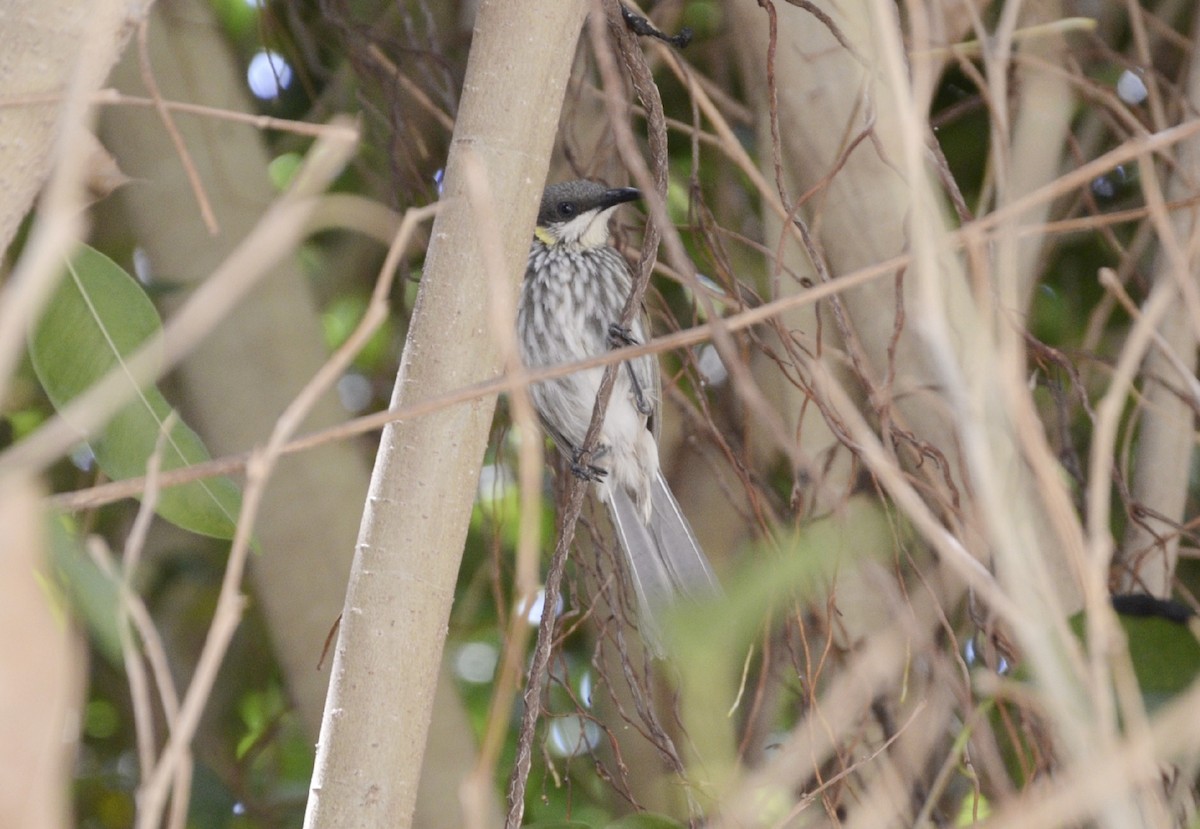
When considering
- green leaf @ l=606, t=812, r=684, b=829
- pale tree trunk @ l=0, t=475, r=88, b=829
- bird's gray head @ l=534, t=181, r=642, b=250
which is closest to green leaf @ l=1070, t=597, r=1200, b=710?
green leaf @ l=606, t=812, r=684, b=829

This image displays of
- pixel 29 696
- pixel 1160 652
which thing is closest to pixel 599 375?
pixel 1160 652

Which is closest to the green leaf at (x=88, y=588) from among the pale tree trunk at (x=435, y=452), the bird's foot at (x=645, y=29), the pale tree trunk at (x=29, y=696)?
the pale tree trunk at (x=435, y=452)

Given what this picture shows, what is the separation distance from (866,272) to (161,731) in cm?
232

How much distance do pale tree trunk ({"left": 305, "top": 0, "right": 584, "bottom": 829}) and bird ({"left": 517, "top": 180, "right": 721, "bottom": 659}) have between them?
0.77 m

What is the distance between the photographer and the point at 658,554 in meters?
2.26

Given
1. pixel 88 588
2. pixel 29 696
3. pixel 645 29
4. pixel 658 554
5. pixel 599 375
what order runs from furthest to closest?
pixel 599 375 → pixel 658 554 → pixel 645 29 → pixel 88 588 → pixel 29 696

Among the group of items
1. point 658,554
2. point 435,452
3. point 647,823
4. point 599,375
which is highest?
point 435,452

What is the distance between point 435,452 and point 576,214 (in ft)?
4.14

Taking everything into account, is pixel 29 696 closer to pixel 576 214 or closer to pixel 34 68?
pixel 34 68

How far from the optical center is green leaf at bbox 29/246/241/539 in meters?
1.46

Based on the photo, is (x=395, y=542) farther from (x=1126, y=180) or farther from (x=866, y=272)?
(x=1126, y=180)

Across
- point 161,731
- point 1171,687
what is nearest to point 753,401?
point 1171,687

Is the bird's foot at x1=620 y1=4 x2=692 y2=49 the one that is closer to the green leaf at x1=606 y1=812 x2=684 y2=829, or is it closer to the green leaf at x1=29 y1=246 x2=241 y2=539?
the green leaf at x1=29 y1=246 x2=241 y2=539

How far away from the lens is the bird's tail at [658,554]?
2102 mm
